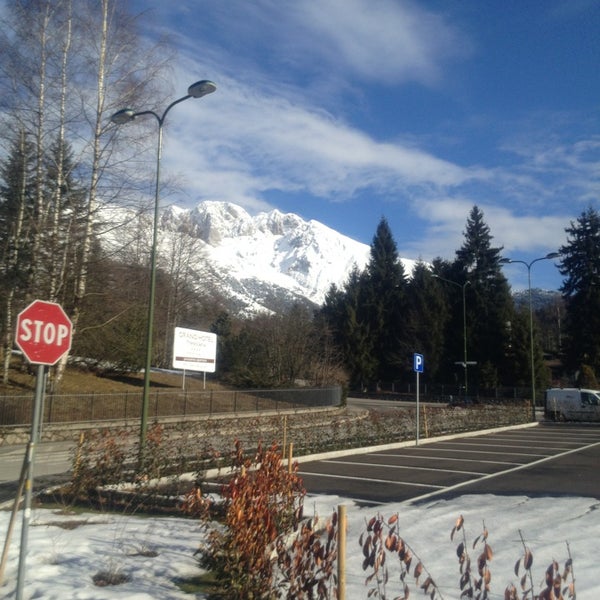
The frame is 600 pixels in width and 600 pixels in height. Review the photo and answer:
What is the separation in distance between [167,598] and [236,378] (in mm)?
39237

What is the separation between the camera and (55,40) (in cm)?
2298

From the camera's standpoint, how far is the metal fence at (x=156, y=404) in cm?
2153

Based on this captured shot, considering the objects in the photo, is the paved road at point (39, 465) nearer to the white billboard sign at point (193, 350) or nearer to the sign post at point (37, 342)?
the sign post at point (37, 342)

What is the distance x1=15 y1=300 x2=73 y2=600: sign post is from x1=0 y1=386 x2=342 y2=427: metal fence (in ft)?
56.8

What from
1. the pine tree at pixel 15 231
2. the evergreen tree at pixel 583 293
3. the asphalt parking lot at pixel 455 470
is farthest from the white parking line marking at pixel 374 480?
the evergreen tree at pixel 583 293

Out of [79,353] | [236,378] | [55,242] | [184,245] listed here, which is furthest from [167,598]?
[184,245]

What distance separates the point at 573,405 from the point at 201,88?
29.7 metres

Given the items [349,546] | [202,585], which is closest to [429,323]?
[349,546]

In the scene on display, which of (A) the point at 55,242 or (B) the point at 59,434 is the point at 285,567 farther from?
(A) the point at 55,242

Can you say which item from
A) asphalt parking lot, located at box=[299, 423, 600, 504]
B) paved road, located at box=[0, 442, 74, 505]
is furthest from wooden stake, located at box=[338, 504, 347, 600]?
paved road, located at box=[0, 442, 74, 505]

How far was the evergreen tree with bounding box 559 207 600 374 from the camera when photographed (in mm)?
60256

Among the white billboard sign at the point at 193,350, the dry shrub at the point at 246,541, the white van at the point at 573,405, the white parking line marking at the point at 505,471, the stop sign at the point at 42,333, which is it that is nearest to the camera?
the dry shrub at the point at 246,541

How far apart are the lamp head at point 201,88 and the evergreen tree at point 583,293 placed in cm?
5139

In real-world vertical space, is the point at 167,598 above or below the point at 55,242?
below
